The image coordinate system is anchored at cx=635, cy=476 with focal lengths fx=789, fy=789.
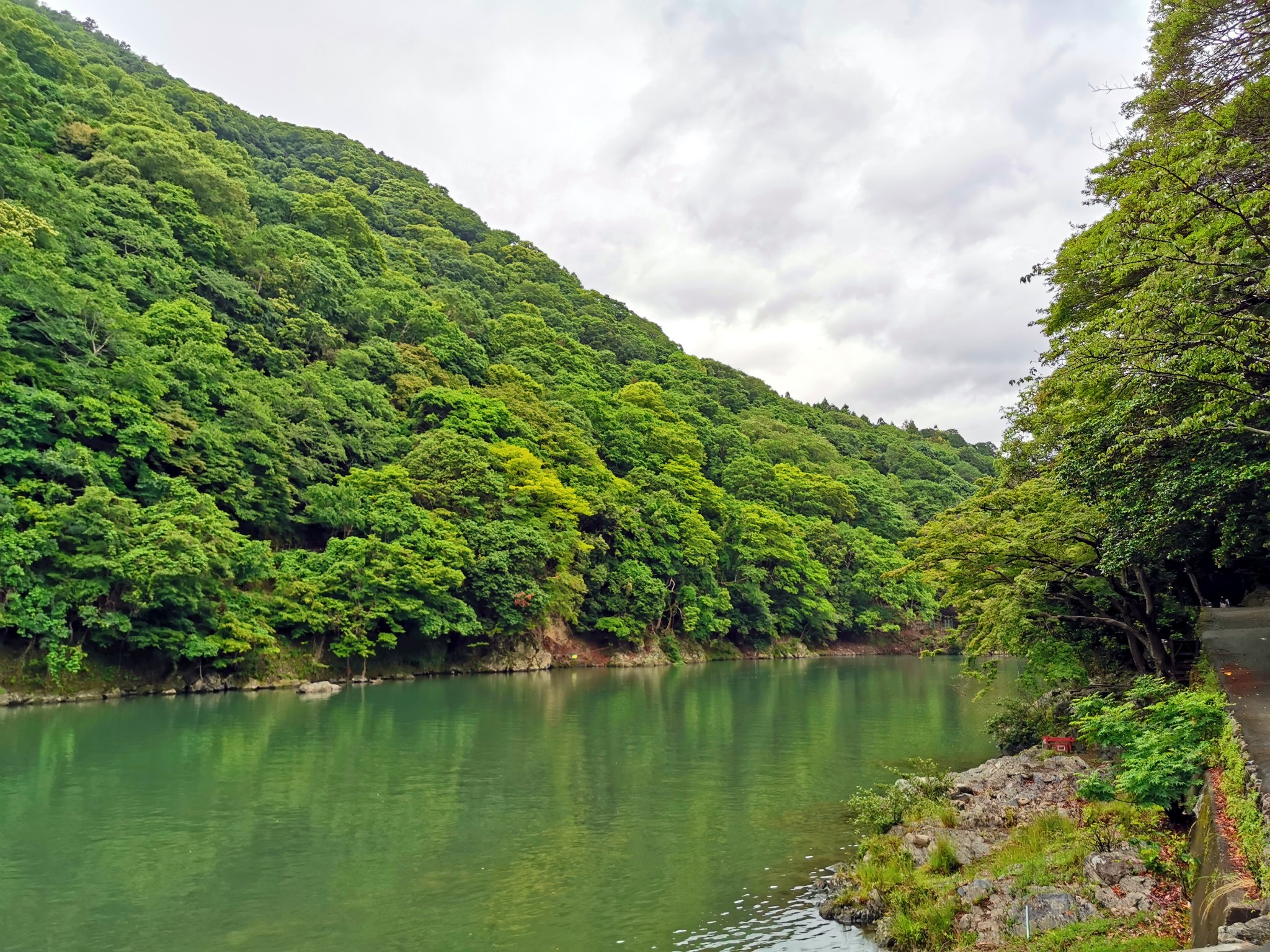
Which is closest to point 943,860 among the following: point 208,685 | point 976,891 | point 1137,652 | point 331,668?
point 976,891

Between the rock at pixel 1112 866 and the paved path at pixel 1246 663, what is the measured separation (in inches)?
67.1

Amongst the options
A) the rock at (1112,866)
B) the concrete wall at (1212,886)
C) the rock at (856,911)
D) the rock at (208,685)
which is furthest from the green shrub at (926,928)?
the rock at (208,685)

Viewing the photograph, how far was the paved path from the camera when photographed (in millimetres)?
8695

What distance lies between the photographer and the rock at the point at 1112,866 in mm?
8367

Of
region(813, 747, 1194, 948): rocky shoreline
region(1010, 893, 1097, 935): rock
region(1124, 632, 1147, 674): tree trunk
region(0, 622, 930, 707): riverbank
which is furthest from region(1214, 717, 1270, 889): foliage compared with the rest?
region(0, 622, 930, 707): riverbank

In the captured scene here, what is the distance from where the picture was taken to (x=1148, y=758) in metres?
9.13

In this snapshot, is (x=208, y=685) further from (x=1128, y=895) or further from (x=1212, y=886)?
(x=1212, y=886)

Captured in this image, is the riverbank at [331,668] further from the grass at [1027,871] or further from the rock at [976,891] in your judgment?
the rock at [976,891]

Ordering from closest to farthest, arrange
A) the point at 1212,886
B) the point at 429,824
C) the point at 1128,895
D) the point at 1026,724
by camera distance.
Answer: the point at 1212,886, the point at 1128,895, the point at 429,824, the point at 1026,724

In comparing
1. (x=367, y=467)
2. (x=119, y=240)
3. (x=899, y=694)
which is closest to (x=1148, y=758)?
(x=899, y=694)

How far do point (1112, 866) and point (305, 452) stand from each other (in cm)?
4107

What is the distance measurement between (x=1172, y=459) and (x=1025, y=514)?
5242mm

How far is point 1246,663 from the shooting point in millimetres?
12508

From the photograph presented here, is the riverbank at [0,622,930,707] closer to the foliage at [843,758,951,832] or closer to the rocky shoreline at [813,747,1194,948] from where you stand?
the foliage at [843,758,951,832]
